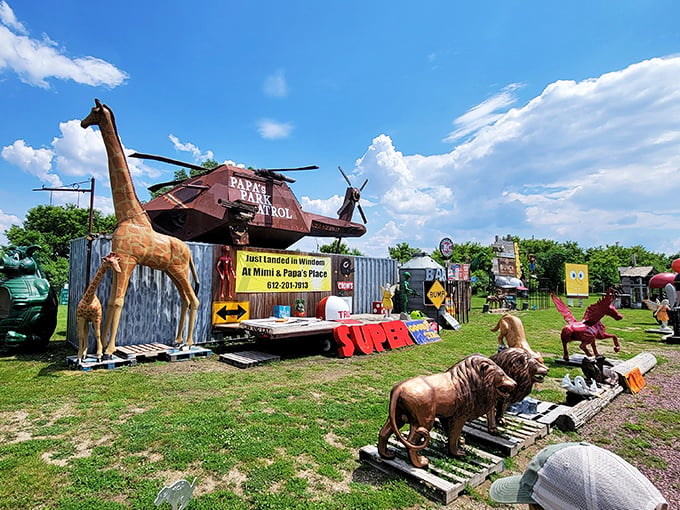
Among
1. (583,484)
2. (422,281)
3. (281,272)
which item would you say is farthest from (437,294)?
(583,484)

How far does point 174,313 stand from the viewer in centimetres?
1012

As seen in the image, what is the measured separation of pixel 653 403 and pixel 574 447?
6.45 m

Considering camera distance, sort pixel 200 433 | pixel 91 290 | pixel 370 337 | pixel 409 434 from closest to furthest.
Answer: pixel 409 434
pixel 200 433
pixel 91 290
pixel 370 337

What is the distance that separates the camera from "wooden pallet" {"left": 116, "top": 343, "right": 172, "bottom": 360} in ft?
27.5

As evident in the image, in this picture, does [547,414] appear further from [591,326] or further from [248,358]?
[248,358]

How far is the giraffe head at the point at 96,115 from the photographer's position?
26.9 feet

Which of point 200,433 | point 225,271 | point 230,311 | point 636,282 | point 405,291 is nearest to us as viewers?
point 200,433

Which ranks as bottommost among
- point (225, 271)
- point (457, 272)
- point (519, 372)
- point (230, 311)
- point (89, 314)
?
point (519, 372)

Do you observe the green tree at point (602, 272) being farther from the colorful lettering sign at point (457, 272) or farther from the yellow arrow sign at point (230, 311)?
the yellow arrow sign at point (230, 311)

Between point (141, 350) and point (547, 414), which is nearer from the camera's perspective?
point (547, 414)

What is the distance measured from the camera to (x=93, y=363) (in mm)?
7672

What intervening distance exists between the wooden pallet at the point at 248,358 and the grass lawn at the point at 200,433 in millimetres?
298

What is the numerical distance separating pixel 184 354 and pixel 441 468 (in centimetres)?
728

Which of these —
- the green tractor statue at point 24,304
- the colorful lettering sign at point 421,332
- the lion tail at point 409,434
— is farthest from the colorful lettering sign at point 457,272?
the green tractor statue at point 24,304
